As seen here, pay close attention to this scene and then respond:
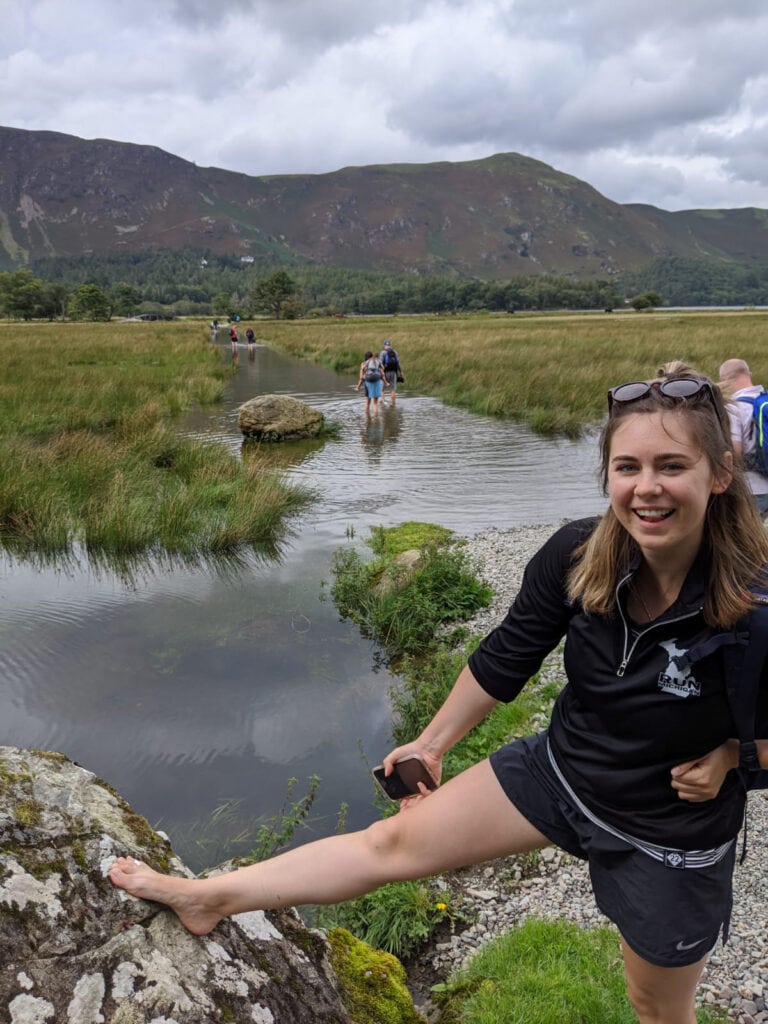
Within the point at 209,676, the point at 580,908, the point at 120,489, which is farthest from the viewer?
the point at 120,489

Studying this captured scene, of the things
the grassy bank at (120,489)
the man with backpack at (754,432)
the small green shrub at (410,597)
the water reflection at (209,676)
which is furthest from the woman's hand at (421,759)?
the grassy bank at (120,489)

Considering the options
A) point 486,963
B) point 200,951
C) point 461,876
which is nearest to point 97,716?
point 461,876

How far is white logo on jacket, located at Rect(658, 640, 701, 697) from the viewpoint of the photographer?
5.07 ft

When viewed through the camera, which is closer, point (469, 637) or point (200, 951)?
point (200, 951)

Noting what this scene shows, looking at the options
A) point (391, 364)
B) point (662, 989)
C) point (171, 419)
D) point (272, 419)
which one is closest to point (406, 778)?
point (662, 989)

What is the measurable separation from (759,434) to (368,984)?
538 cm

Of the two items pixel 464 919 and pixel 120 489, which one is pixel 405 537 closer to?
pixel 120 489

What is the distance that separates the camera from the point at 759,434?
18.9ft

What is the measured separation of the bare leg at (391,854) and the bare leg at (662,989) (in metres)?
0.37

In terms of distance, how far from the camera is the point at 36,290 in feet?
293

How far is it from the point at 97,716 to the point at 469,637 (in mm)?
3238

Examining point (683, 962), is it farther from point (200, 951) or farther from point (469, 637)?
point (469, 637)

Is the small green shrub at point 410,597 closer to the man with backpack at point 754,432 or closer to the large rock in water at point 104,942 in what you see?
the man with backpack at point 754,432

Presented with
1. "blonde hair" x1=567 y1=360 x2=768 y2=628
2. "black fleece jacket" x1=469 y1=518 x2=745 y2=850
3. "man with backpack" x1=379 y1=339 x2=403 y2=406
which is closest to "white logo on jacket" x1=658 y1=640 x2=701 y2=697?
"black fleece jacket" x1=469 y1=518 x2=745 y2=850
